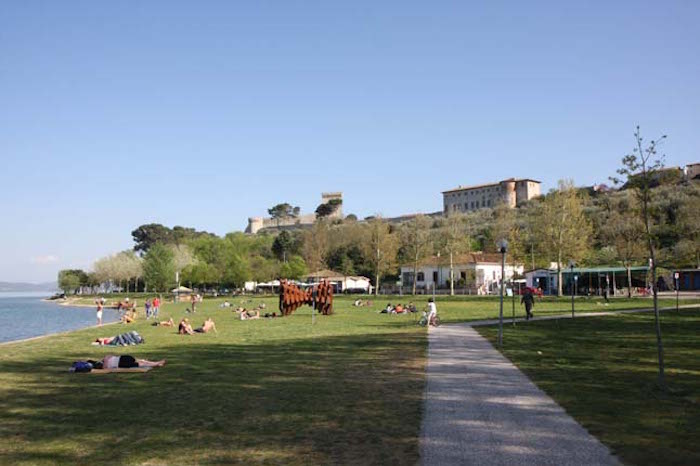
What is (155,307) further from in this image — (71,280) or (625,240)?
(71,280)

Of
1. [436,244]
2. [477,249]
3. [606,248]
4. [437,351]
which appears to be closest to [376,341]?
[437,351]

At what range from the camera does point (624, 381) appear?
1102 cm

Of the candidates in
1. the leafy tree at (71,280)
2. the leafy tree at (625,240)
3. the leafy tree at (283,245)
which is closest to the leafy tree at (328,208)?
the leafy tree at (283,245)

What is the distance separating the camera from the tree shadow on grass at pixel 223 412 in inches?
275

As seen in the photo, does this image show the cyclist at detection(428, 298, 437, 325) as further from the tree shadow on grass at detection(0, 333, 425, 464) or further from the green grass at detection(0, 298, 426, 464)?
the tree shadow on grass at detection(0, 333, 425, 464)

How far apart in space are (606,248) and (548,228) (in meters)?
22.8

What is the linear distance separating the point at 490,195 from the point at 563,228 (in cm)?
10904

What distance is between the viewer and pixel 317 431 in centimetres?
786

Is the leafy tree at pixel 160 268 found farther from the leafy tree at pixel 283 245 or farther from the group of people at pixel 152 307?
the group of people at pixel 152 307

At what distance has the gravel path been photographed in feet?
21.0

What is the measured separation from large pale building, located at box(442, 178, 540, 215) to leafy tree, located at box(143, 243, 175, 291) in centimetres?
7933

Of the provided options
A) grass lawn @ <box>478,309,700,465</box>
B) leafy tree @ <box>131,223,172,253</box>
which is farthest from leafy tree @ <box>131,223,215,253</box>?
grass lawn @ <box>478,309,700,465</box>

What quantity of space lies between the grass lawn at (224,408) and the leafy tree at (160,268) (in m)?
74.5

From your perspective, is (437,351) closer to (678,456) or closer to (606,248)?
(678,456)
